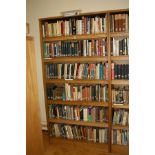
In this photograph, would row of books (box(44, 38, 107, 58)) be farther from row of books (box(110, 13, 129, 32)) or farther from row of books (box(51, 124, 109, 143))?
row of books (box(51, 124, 109, 143))

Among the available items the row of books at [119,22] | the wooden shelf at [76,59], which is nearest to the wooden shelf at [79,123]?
the wooden shelf at [76,59]

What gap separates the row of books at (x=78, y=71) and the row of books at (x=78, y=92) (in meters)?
0.16

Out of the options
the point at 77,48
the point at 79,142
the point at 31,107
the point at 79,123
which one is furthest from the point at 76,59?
the point at 31,107

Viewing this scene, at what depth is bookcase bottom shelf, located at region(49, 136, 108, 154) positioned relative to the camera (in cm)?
295

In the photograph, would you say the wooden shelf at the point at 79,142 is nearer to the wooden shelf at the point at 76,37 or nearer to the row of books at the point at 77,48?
the row of books at the point at 77,48

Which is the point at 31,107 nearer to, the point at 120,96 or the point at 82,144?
the point at 120,96

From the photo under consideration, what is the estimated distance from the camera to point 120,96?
284cm

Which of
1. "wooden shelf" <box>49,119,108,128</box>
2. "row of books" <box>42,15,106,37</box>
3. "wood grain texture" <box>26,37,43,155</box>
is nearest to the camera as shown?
"wood grain texture" <box>26,37,43,155</box>

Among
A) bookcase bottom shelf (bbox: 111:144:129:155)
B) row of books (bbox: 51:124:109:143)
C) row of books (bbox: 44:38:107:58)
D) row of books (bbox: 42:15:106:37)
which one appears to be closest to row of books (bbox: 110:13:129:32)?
row of books (bbox: 42:15:106:37)

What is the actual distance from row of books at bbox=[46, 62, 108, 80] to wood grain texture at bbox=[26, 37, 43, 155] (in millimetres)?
1397

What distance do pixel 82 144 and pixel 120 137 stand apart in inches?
25.4
